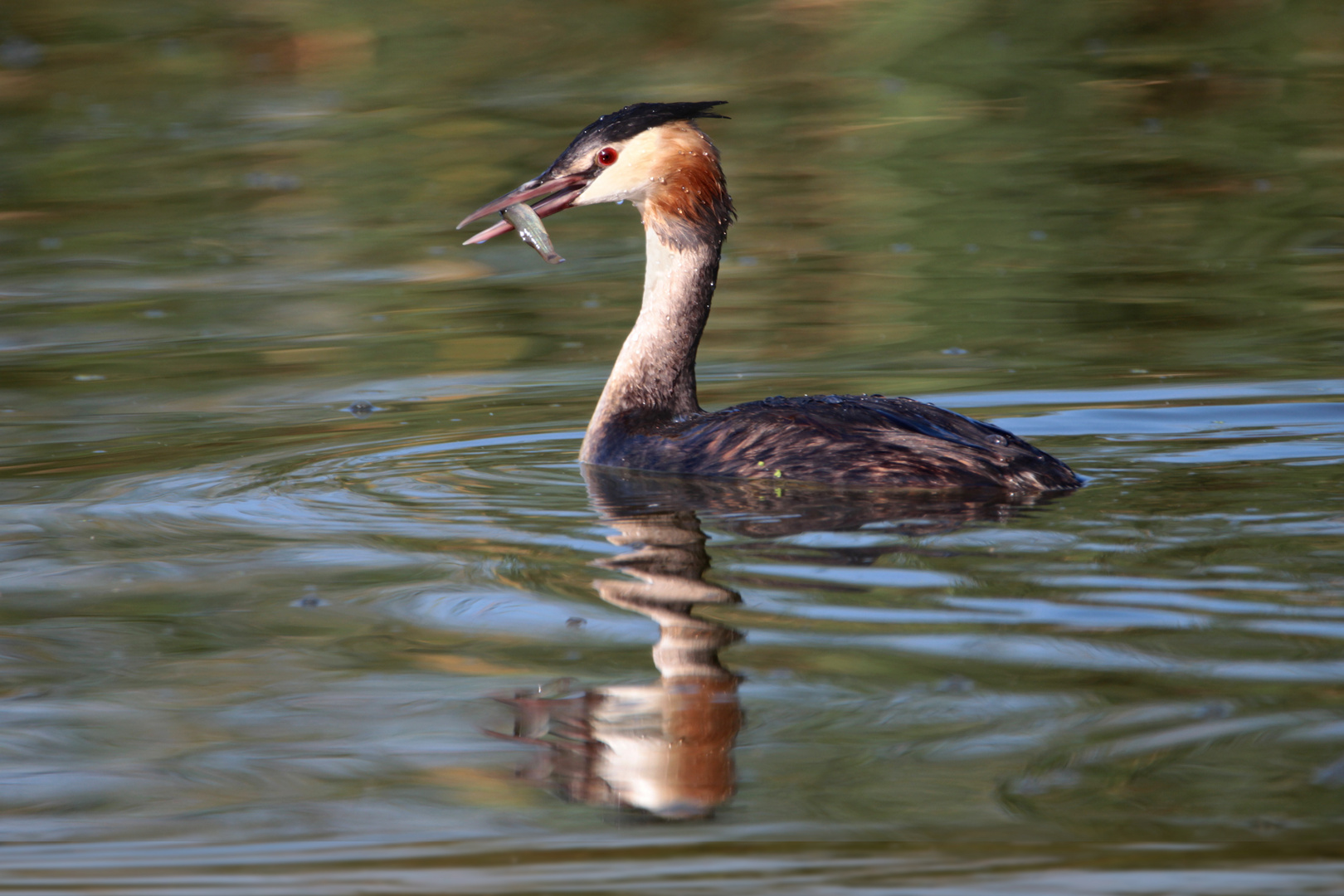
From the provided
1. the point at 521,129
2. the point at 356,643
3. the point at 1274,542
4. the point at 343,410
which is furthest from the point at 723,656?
the point at 521,129

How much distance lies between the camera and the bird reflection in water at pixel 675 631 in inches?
150

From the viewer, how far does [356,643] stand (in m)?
4.87

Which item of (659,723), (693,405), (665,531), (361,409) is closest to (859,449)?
(665,531)

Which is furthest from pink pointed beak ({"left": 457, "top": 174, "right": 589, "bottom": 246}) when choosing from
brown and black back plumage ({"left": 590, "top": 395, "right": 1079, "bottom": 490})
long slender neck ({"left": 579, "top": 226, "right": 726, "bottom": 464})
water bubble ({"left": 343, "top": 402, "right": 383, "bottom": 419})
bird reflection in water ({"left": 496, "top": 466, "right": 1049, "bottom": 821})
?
water bubble ({"left": 343, "top": 402, "right": 383, "bottom": 419})

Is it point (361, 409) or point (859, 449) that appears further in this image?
point (361, 409)

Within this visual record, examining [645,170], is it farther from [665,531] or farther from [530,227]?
[665,531]

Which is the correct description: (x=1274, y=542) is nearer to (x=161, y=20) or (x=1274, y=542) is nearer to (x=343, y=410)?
(x=343, y=410)

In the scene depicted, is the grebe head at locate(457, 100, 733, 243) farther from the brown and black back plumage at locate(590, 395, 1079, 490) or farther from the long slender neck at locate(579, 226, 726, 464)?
the brown and black back plumage at locate(590, 395, 1079, 490)

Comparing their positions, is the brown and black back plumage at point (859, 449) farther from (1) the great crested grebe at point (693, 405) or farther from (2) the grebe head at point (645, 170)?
(2) the grebe head at point (645, 170)

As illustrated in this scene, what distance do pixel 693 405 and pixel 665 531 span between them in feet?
5.17

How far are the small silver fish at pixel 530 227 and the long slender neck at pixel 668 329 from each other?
0.44 meters

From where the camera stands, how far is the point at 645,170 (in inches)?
282

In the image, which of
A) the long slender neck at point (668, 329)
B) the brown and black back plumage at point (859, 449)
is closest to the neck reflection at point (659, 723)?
the brown and black back plumage at point (859, 449)

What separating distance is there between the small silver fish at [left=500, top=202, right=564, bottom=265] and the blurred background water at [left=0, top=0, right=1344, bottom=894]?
2.66 feet
